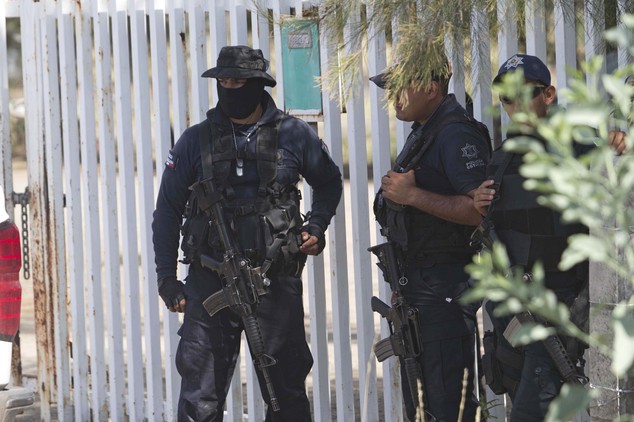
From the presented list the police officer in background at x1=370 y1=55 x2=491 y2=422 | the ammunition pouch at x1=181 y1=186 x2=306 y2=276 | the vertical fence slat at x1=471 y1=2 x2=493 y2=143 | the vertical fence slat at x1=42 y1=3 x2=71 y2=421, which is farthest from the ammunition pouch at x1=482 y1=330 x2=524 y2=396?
the vertical fence slat at x1=42 y1=3 x2=71 y2=421

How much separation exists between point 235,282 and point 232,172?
0.47 m

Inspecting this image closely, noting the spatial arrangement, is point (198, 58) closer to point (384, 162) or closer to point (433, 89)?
point (384, 162)

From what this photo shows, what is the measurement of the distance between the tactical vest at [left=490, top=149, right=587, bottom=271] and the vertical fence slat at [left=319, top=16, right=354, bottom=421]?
1.43 meters

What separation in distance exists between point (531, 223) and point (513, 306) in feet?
7.59

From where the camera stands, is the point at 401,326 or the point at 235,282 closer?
the point at 401,326

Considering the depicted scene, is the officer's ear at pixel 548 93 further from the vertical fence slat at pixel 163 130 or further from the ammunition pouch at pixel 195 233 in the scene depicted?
the vertical fence slat at pixel 163 130

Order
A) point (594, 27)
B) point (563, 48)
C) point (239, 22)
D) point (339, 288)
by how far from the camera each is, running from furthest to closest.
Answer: point (239, 22) → point (339, 288) → point (563, 48) → point (594, 27)

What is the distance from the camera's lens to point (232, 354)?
4.74m

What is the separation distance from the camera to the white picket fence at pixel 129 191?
5.27 metres

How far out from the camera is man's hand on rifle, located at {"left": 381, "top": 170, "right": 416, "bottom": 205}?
4332 millimetres

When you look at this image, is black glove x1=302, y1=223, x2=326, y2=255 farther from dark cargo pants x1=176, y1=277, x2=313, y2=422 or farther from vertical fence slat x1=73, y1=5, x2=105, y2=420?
vertical fence slat x1=73, y1=5, x2=105, y2=420

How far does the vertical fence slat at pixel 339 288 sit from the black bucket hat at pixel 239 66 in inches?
22.9

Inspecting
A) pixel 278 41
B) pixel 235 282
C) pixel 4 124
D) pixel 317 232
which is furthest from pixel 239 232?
pixel 4 124

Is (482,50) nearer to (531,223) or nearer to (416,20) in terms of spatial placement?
(416,20)
